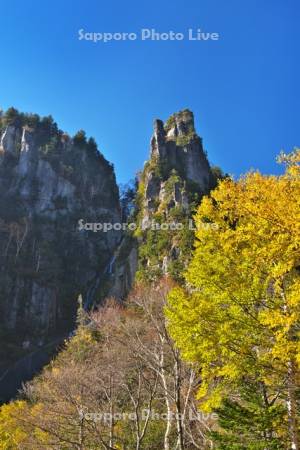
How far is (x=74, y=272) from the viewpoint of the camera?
2724 inches

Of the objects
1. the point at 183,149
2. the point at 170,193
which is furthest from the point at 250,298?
the point at 183,149

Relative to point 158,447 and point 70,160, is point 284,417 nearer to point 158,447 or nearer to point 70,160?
point 158,447

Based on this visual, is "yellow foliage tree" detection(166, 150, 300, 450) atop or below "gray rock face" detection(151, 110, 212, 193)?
below

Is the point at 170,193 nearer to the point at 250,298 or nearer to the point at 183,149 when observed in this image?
the point at 183,149

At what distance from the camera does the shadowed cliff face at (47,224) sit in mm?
59219

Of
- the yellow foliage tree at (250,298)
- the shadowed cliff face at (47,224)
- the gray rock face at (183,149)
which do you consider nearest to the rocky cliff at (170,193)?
the gray rock face at (183,149)

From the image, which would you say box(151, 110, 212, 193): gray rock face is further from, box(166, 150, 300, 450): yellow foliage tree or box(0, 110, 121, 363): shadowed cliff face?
box(166, 150, 300, 450): yellow foliage tree

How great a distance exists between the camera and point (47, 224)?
71938 mm

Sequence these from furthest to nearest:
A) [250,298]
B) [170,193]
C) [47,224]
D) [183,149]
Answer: [47,224], [183,149], [170,193], [250,298]

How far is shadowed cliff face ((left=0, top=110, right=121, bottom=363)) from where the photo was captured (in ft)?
194

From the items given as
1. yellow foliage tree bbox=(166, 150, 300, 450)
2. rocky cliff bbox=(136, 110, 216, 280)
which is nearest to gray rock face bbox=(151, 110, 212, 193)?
rocky cliff bbox=(136, 110, 216, 280)

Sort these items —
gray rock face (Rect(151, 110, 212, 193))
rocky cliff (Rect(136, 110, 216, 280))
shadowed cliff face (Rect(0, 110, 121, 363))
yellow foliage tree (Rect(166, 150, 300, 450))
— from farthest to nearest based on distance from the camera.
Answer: gray rock face (Rect(151, 110, 212, 193)), shadowed cliff face (Rect(0, 110, 121, 363)), rocky cliff (Rect(136, 110, 216, 280)), yellow foliage tree (Rect(166, 150, 300, 450))

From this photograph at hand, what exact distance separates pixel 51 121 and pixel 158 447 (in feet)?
249

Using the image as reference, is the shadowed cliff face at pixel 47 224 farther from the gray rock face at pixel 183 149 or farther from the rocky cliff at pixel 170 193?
the gray rock face at pixel 183 149
